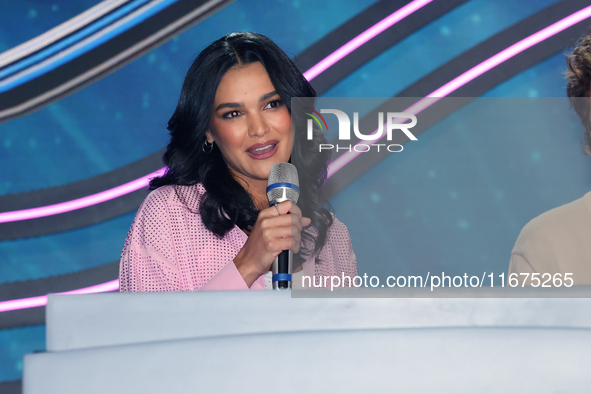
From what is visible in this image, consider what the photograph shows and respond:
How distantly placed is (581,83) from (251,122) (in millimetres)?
711

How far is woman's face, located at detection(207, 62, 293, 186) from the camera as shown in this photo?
4.13 ft

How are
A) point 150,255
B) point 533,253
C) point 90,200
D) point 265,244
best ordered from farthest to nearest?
point 90,200 → point 150,255 → point 265,244 → point 533,253

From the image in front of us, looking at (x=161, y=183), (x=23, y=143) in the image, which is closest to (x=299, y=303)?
(x=161, y=183)

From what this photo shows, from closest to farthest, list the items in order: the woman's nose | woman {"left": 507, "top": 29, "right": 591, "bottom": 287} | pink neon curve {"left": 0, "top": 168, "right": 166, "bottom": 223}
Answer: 1. woman {"left": 507, "top": 29, "right": 591, "bottom": 287}
2. the woman's nose
3. pink neon curve {"left": 0, "top": 168, "right": 166, "bottom": 223}

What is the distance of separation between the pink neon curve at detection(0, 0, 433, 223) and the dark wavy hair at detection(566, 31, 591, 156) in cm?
117

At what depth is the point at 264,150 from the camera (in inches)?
49.7

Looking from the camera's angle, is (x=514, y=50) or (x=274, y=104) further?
(x=514, y=50)

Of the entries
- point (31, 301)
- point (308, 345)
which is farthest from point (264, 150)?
point (31, 301)

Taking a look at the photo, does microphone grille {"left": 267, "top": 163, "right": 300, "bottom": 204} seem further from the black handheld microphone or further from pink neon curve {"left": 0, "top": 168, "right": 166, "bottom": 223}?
pink neon curve {"left": 0, "top": 168, "right": 166, "bottom": 223}

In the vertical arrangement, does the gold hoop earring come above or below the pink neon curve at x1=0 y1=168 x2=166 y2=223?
below

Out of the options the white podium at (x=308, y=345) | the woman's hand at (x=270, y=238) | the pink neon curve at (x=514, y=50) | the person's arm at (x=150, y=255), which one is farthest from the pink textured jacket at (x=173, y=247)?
the pink neon curve at (x=514, y=50)

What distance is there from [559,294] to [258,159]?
32.5 inches

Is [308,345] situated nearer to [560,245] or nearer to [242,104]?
[560,245]

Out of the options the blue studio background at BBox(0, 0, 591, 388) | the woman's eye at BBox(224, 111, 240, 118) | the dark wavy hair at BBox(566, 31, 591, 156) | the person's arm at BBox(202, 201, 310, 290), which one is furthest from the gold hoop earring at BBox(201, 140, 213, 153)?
the dark wavy hair at BBox(566, 31, 591, 156)
